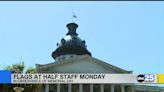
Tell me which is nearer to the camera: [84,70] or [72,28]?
[84,70]

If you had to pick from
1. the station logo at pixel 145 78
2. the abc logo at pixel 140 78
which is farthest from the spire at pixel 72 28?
the abc logo at pixel 140 78

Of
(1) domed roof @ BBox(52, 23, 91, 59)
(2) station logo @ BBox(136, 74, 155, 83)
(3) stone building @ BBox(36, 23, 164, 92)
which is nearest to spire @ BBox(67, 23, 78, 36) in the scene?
(1) domed roof @ BBox(52, 23, 91, 59)

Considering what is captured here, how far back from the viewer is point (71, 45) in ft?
305

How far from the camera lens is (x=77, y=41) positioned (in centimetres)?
9475

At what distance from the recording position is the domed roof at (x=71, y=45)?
92.1m

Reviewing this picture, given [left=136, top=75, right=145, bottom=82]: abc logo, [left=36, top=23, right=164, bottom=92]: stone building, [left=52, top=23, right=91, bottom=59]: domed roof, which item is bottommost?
[left=136, top=75, right=145, bottom=82]: abc logo

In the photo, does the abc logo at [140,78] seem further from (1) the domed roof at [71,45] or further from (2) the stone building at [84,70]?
(1) the domed roof at [71,45]

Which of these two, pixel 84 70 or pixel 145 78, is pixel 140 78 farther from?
pixel 84 70

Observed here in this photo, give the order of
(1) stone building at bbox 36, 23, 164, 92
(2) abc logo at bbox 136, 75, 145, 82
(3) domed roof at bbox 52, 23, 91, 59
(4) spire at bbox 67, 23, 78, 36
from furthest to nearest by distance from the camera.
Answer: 1. (4) spire at bbox 67, 23, 78, 36
2. (3) domed roof at bbox 52, 23, 91, 59
3. (1) stone building at bbox 36, 23, 164, 92
4. (2) abc logo at bbox 136, 75, 145, 82

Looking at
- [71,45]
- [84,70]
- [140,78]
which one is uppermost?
[71,45]

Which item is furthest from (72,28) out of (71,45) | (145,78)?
(145,78)

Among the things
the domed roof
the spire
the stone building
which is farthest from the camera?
the spire

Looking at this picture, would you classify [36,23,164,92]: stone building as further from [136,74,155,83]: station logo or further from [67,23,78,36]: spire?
[67,23,78,36]: spire

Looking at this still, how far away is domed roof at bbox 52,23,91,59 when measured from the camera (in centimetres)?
9212
